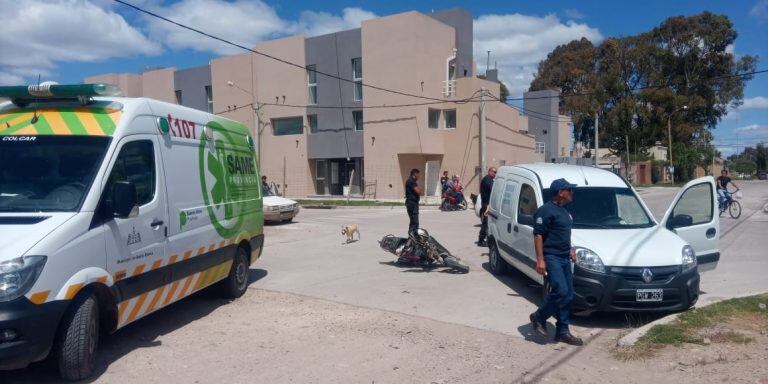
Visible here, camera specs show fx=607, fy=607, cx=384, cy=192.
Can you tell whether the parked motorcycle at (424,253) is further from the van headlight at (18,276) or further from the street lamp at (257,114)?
the street lamp at (257,114)

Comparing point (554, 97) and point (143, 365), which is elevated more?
point (554, 97)

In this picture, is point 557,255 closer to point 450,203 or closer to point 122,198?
point 122,198

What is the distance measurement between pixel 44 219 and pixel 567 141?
53576 mm

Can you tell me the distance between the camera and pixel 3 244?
460cm

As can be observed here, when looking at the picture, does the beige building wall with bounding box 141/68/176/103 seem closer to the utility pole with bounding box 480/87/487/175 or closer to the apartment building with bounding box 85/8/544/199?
the apartment building with bounding box 85/8/544/199

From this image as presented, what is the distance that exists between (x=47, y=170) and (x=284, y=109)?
32.1m

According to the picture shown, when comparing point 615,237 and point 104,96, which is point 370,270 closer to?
point 615,237

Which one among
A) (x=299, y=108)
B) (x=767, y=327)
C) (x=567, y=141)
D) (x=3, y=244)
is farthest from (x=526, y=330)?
(x=567, y=141)

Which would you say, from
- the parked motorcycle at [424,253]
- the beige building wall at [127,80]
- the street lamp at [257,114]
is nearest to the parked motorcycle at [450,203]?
the parked motorcycle at [424,253]

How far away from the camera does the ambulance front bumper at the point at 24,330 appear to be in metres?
4.50

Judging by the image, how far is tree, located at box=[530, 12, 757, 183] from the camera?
57906 millimetres

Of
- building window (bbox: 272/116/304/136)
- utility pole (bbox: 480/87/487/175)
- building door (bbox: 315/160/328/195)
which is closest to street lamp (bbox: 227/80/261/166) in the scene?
building window (bbox: 272/116/304/136)

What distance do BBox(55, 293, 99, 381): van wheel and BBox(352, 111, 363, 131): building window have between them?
30051 millimetres

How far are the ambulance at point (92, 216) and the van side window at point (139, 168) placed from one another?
0.4 inches
